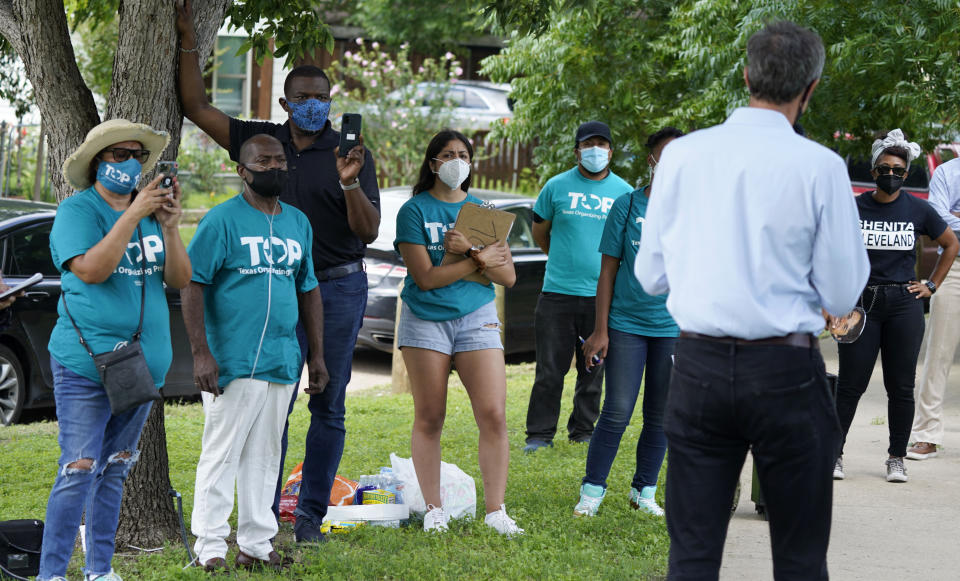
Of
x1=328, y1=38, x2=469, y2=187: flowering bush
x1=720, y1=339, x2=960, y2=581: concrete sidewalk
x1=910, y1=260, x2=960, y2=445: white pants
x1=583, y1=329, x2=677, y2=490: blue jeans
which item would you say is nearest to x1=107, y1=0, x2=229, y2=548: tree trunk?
x1=583, y1=329, x2=677, y2=490: blue jeans

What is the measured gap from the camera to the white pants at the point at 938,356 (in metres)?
7.61

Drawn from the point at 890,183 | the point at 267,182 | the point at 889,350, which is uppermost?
the point at 890,183

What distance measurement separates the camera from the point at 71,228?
4176 millimetres

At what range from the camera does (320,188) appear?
5.12 m

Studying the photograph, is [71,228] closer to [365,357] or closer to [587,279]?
[587,279]

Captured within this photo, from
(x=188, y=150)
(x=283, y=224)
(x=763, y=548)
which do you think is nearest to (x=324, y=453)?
(x=283, y=224)

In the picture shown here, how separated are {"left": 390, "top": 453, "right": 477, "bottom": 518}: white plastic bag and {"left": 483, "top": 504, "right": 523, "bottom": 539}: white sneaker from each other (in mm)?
176

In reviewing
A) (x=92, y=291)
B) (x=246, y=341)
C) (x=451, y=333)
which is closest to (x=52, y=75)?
(x=92, y=291)

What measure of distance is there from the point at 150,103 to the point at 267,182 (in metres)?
0.75

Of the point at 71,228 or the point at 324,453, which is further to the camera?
the point at 324,453

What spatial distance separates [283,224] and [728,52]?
7.55 meters

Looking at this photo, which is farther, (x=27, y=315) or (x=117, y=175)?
(x=27, y=315)

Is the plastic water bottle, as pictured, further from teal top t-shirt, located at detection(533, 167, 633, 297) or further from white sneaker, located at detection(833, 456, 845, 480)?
white sneaker, located at detection(833, 456, 845, 480)

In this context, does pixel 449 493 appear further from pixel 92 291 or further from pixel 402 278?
pixel 402 278
